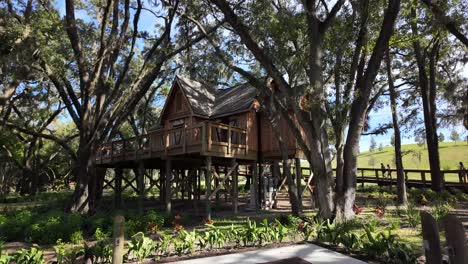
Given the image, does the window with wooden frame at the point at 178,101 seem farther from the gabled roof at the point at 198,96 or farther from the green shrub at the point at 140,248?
the green shrub at the point at 140,248

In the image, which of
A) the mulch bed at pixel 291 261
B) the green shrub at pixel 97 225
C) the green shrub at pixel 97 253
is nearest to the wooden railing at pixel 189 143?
the green shrub at pixel 97 225

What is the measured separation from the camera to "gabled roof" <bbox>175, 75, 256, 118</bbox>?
21703 millimetres

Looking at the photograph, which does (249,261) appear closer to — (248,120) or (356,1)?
(356,1)

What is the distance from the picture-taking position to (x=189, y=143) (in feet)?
60.1

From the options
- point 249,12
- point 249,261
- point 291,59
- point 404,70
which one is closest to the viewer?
point 249,261

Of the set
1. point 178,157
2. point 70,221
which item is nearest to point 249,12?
point 178,157

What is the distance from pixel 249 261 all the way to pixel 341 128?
7960mm

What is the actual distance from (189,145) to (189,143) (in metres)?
0.20

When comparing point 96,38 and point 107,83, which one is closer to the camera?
point 107,83

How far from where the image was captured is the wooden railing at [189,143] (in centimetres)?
1755

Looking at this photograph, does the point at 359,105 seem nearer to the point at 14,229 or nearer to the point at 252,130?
the point at 252,130

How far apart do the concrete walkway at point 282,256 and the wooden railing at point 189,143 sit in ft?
31.5

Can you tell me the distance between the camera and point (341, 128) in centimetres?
1370

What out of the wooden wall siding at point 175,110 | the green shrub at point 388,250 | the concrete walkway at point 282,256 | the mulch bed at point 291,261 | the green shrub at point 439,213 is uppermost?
the wooden wall siding at point 175,110
